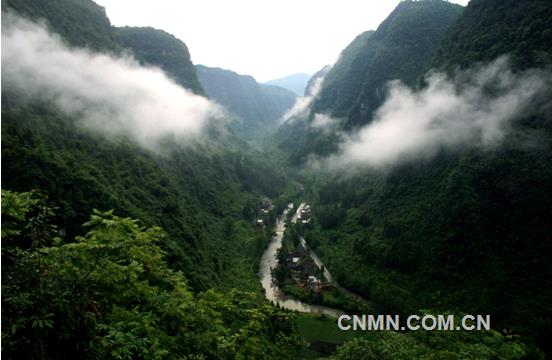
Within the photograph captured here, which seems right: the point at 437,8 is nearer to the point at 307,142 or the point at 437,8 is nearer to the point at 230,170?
the point at 307,142

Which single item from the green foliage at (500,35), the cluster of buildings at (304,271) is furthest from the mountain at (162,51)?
the cluster of buildings at (304,271)

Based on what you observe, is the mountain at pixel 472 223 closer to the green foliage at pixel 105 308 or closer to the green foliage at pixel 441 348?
the green foliage at pixel 441 348

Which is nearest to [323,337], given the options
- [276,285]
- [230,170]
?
[276,285]

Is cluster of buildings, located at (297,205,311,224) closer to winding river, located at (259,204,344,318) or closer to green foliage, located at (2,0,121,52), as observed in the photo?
winding river, located at (259,204,344,318)

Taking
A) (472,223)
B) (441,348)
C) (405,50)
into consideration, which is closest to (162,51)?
(405,50)

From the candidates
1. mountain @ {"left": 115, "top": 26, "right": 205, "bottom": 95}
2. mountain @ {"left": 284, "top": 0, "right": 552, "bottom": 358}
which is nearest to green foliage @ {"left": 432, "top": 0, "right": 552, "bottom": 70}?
mountain @ {"left": 284, "top": 0, "right": 552, "bottom": 358}

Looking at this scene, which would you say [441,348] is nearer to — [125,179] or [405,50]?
[125,179]
